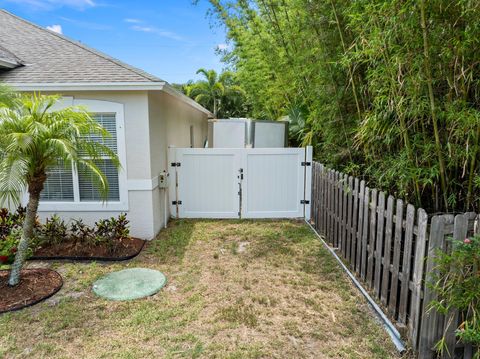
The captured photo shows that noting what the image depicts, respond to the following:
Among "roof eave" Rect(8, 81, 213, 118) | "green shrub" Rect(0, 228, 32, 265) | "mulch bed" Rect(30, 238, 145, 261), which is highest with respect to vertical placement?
"roof eave" Rect(8, 81, 213, 118)

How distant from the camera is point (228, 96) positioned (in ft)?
75.2

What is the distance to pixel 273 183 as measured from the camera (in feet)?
21.1

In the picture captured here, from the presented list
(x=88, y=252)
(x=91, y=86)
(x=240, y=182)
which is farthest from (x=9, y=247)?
(x=240, y=182)

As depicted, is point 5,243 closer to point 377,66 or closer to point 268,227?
→ point 268,227

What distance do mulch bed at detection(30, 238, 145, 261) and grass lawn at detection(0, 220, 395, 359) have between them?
172 mm

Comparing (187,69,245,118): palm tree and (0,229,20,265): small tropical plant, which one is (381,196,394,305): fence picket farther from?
(187,69,245,118): palm tree

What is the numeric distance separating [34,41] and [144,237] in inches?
181

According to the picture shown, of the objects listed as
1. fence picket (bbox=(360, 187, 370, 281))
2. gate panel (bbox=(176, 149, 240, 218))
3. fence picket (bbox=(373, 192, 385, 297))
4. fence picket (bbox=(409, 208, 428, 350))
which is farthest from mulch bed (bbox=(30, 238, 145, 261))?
fence picket (bbox=(409, 208, 428, 350))

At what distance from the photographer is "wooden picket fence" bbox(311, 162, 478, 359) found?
232 cm

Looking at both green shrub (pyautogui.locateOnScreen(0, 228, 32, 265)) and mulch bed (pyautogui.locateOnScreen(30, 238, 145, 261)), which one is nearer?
green shrub (pyautogui.locateOnScreen(0, 228, 32, 265))

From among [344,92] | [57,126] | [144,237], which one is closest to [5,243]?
[144,237]

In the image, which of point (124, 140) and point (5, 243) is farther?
point (124, 140)

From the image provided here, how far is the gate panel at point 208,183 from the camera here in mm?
6328

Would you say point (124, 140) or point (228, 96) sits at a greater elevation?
point (228, 96)
